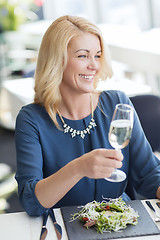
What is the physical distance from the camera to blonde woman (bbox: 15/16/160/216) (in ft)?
5.65

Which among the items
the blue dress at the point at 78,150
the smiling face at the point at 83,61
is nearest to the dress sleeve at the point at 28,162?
the blue dress at the point at 78,150

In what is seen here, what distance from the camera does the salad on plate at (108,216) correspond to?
1381 millimetres

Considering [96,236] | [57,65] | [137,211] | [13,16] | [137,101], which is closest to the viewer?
[96,236]

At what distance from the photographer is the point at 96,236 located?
134 centimetres

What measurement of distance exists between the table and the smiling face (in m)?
0.54

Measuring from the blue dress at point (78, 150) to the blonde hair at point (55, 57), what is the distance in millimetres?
65

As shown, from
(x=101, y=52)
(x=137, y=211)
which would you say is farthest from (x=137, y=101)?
(x=137, y=211)

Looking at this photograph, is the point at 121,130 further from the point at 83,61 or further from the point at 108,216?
the point at 83,61

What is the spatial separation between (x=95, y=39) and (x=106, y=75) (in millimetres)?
213

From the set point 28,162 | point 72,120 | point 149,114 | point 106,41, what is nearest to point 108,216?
point 28,162

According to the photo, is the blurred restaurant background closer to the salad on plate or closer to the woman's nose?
the woman's nose

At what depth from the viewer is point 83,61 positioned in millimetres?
1732

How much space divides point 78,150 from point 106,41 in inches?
125

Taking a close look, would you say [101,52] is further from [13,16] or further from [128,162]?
[13,16]
